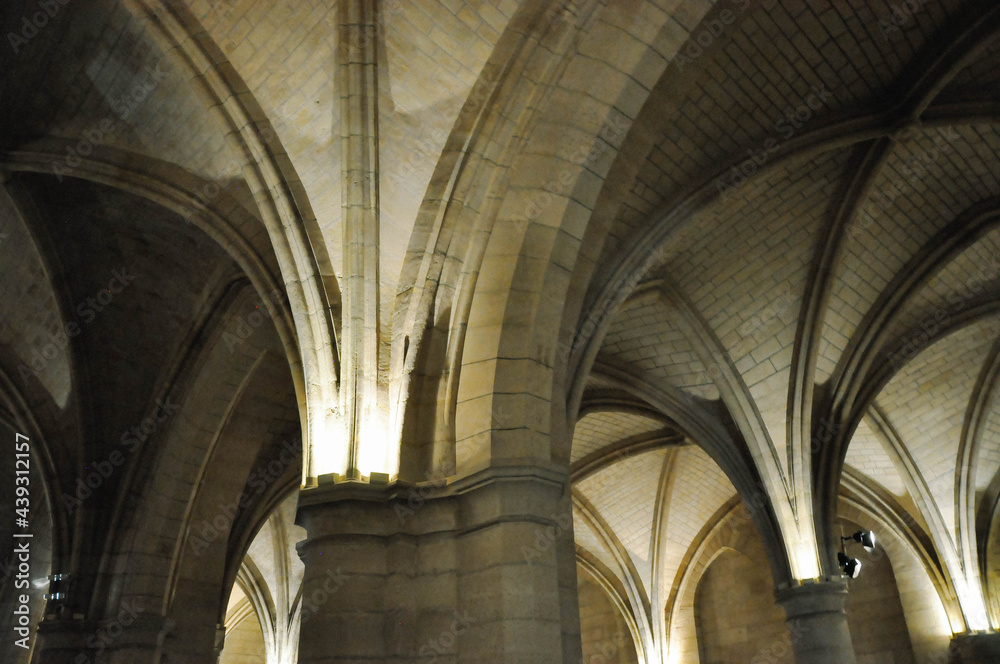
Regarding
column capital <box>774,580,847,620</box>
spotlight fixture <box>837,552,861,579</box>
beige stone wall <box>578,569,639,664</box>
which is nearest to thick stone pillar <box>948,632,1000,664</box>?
spotlight fixture <box>837,552,861,579</box>

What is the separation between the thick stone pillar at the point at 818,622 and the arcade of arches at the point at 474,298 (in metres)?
0.05

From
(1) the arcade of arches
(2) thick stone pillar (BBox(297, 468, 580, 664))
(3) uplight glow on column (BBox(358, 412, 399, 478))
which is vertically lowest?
(2) thick stone pillar (BBox(297, 468, 580, 664))

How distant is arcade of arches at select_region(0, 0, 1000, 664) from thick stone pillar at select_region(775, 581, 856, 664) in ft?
Answer: 0.18

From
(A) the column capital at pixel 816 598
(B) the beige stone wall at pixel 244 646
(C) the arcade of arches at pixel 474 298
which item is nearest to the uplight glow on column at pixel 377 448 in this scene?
(C) the arcade of arches at pixel 474 298

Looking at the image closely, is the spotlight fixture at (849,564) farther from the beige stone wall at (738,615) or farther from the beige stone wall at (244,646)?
the beige stone wall at (244,646)

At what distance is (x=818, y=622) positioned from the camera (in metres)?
12.0

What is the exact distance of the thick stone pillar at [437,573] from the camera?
18.2ft

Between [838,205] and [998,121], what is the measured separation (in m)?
2.07

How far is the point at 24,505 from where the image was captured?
55.0 feet

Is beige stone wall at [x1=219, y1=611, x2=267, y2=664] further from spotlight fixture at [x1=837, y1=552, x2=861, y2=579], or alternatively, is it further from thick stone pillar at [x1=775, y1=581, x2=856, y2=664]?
spotlight fixture at [x1=837, y1=552, x2=861, y2=579]

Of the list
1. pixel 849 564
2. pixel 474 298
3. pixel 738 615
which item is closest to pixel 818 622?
pixel 849 564

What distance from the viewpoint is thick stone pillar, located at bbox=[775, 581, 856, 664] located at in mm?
11523

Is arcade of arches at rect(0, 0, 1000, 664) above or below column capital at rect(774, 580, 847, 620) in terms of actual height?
above

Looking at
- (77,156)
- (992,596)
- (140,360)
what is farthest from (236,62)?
(992,596)
